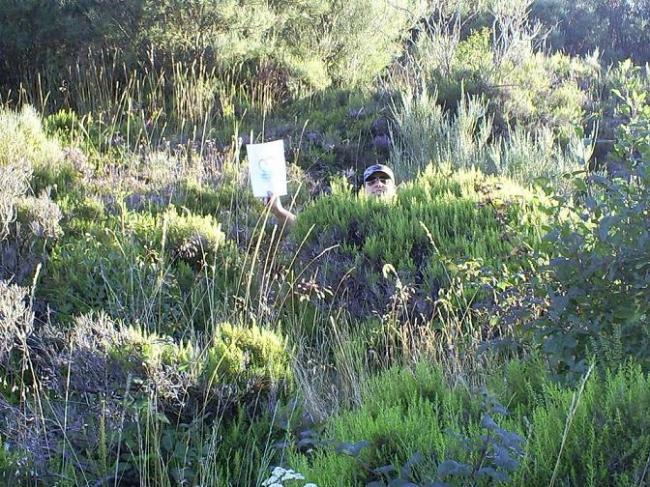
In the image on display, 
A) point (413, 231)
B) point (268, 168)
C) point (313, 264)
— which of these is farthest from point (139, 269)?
point (413, 231)

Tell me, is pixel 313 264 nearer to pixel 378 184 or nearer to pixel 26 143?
pixel 378 184

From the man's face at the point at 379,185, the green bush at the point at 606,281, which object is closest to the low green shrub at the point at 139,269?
the man's face at the point at 379,185

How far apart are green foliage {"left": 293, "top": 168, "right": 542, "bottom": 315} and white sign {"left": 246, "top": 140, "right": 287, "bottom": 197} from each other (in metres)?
0.60

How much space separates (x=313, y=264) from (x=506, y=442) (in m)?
3.77

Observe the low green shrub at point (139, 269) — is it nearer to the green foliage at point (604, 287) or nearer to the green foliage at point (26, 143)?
the green foliage at point (26, 143)

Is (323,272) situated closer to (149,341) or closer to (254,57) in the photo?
(149,341)

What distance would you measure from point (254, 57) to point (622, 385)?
8.64 metres

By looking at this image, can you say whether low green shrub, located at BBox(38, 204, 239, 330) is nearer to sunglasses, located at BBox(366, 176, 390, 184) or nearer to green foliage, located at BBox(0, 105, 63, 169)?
green foliage, located at BBox(0, 105, 63, 169)

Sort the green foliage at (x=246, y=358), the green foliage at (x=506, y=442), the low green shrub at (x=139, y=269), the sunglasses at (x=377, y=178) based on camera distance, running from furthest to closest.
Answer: the sunglasses at (x=377, y=178) < the low green shrub at (x=139, y=269) < the green foliage at (x=246, y=358) < the green foliage at (x=506, y=442)

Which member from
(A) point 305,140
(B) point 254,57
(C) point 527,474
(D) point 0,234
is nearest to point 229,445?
(C) point 527,474

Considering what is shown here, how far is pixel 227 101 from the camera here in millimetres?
9977

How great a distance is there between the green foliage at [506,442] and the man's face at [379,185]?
396 centimetres

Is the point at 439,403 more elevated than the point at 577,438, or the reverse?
the point at 577,438

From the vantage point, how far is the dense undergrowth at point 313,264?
10.3ft
